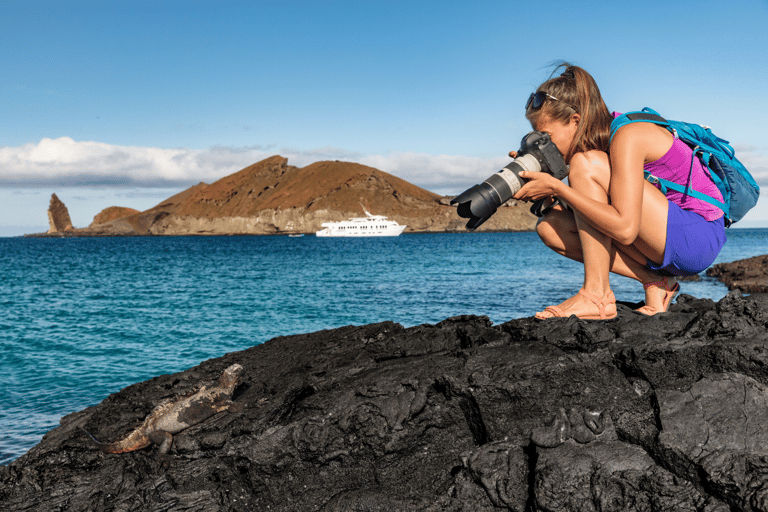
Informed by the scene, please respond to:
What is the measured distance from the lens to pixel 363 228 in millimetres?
86750

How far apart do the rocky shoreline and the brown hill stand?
322 ft

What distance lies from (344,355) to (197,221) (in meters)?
122

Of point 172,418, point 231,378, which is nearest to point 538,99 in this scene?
point 231,378

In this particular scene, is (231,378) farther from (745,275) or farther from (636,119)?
(745,275)

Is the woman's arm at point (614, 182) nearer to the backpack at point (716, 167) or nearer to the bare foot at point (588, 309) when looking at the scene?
the backpack at point (716, 167)

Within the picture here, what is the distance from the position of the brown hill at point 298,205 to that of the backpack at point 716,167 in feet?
320

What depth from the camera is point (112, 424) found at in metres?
3.53

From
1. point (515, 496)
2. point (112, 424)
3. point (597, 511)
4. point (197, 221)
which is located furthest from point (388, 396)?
point (197, 221)

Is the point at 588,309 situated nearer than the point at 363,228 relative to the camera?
Yes

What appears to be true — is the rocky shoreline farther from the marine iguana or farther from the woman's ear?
the woman's ear

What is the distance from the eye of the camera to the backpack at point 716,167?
122 inches

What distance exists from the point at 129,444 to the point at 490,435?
212 cm

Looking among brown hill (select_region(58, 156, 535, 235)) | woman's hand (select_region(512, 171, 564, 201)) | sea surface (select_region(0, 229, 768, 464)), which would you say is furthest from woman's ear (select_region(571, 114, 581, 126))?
brown hill (select_region(58, 156, 535, 235))

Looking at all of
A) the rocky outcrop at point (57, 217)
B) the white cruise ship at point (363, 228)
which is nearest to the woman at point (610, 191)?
the white cruise ship at point (363, 228)
